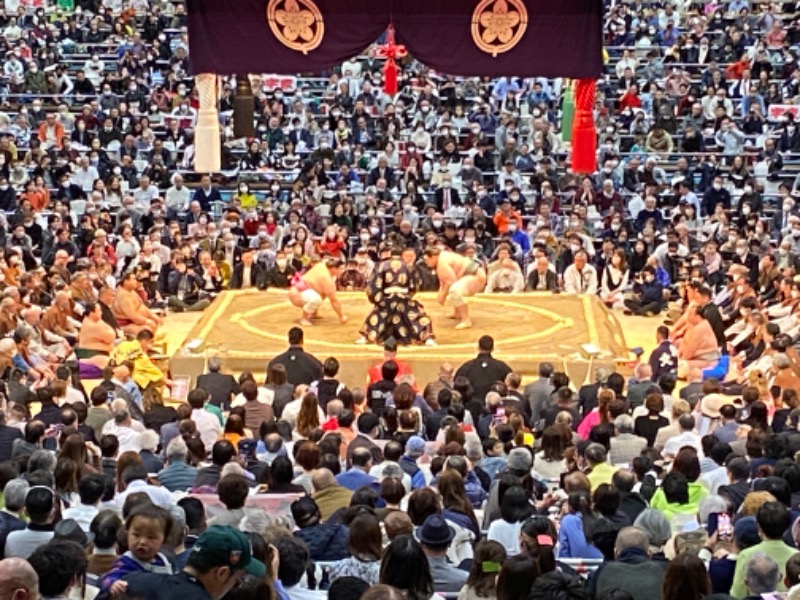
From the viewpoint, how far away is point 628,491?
594cm

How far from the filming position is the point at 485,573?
14.8 feet

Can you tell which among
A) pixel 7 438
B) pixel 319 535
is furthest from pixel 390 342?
pixel 319 535

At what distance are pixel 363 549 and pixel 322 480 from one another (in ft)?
3.86

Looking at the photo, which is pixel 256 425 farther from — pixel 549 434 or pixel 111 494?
pixel 111 494

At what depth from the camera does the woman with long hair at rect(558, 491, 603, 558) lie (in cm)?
544

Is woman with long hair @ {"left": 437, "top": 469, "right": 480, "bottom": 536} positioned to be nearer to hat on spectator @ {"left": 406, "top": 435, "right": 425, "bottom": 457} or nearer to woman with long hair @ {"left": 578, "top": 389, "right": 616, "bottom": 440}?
hat on spectator @ {"left": 406, "top": 435, "right": 425, "bottom": 457}

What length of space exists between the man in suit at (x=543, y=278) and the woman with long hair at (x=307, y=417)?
212 inches

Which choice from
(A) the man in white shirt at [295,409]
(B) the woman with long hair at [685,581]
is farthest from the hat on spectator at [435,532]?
(A) the man in white shirt at [295,409]

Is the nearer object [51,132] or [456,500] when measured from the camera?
[456,500]

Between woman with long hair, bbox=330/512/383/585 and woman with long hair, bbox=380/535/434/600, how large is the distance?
384mm

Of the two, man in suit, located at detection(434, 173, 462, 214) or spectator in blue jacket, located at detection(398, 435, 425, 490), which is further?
man in suit, located at detection(434, 173, 462, 214)

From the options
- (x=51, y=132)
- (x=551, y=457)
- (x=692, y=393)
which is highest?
(x=51, y=132)

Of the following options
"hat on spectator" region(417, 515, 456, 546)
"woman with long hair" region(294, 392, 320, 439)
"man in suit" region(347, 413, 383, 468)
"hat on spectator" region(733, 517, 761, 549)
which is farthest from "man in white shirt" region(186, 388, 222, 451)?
"hat on spectator" region(733, 517, 761, 549)

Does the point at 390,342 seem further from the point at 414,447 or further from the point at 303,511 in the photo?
the point at 303,511
